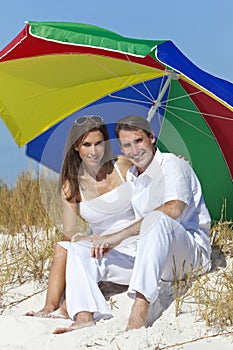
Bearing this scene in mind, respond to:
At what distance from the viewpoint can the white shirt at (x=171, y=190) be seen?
4.62 meters

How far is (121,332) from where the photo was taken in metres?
4.16

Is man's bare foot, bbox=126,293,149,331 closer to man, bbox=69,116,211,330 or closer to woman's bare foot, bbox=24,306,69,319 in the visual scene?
man, bbox=69,116,211,330

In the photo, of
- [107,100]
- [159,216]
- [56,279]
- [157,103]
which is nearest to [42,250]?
[56,279]

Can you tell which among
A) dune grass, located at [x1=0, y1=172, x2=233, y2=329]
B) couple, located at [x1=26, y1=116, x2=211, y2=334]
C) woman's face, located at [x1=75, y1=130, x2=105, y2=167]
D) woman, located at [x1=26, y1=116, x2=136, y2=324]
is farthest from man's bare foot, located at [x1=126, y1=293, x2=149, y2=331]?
woman's face, located at [x1=75, y1=130, x2=105, y2=167]

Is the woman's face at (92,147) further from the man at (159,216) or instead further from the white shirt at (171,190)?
the white shirt at (171,190)

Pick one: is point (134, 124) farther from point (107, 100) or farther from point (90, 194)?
point (107, 100)

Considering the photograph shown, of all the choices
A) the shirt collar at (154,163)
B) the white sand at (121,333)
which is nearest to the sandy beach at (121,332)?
the white sand at (121,333)

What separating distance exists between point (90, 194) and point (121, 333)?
1118 millimetres

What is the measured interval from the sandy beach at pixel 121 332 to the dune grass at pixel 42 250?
82 mm

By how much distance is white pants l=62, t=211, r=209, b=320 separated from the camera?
4.22 metres

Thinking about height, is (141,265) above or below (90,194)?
below

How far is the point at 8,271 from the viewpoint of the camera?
17.5ft

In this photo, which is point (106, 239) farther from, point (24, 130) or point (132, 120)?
point (24, 130)

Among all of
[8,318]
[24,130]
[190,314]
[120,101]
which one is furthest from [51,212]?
[190,314]
